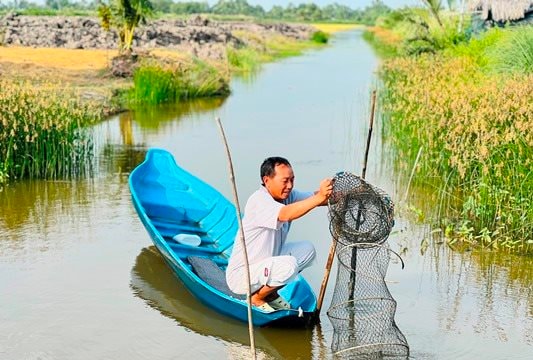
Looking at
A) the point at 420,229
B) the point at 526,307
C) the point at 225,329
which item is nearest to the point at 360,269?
the point at 225,329

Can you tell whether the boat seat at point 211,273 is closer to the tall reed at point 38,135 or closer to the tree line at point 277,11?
the tall reed at point 38,135

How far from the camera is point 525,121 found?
9336mm

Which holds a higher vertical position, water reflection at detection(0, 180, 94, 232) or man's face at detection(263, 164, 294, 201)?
man's face at detection(263, 164, 294, 201)

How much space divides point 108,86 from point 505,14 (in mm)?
9734

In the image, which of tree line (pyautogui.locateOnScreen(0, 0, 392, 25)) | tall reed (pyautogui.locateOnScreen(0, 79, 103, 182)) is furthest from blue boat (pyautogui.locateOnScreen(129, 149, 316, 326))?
tree line (pyautogui.locateOnScreen(0, 0, 392, 25))

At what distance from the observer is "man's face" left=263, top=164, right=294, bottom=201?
249 inches

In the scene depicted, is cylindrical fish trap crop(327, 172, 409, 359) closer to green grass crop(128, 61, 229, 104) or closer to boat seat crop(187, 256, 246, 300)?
boat seat crop(187, 256, 246, 300)

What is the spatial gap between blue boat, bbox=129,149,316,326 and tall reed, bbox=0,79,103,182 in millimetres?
1908

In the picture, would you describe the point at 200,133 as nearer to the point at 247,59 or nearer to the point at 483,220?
the point at 483,220

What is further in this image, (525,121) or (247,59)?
(247,59)

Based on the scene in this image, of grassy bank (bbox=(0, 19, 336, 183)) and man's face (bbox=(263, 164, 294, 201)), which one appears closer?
man's face (bbox=(263, 164, 294, 201))

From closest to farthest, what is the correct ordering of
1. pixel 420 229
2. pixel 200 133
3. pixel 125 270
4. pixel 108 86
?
pixel 125 270 → pixel 420 229 → pixel 200 133 → pixel 108 86

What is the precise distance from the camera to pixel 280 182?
6.33m

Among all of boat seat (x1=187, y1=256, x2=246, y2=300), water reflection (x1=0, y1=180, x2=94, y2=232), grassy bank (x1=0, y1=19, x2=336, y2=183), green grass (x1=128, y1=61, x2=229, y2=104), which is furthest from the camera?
green grass (x1=128, y1=61, x2=229, y2=104)
